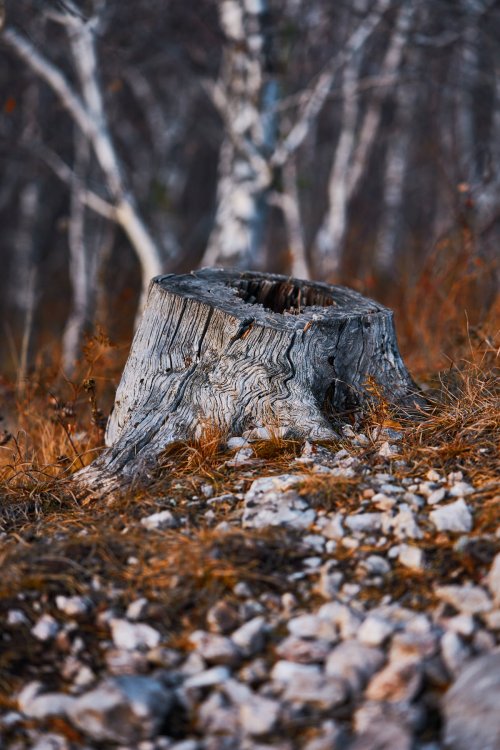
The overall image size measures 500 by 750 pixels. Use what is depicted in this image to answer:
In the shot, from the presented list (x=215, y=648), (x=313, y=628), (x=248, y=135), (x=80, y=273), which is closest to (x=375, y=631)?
(x=313, y=628)

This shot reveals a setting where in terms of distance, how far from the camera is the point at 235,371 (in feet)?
9.46

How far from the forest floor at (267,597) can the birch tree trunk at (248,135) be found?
3450 mm

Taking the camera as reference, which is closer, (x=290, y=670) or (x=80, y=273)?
(x=290, y=670)

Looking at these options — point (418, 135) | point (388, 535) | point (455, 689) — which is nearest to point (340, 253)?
point (418, 135)

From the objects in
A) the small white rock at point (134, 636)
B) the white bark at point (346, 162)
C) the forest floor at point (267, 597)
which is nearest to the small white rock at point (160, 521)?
the forest floor at point (267, 597)

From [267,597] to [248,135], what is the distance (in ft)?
16.1

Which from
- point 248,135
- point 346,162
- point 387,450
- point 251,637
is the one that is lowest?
point 251,637

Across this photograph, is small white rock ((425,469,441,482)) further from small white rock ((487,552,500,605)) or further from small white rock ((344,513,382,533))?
small white rock ((487,552,500,605))

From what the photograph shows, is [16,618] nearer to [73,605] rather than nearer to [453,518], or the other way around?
[73,605]

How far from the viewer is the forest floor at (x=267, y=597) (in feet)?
5.65

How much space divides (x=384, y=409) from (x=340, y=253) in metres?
6.23

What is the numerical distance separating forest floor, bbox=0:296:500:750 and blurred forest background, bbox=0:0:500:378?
4.83 feet

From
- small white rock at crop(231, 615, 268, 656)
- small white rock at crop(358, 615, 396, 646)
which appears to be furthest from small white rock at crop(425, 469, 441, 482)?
small white rock at crop(231, 615, 268, 656)

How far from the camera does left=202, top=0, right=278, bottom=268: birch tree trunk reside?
19.3 ft
